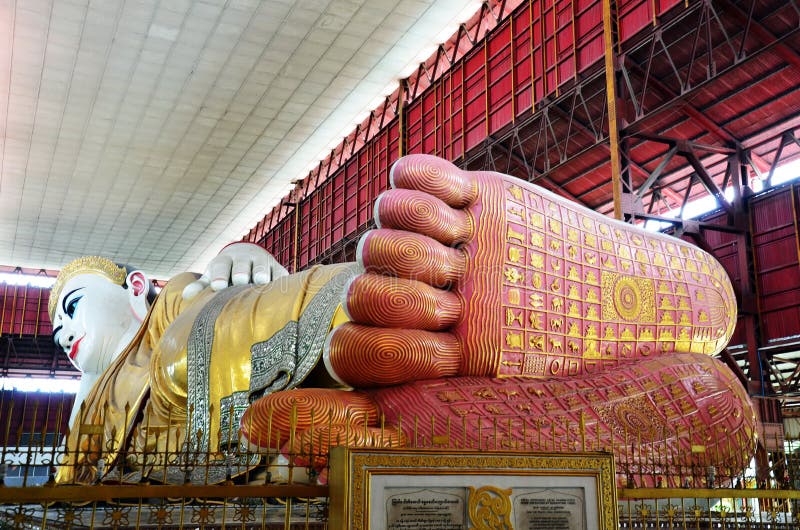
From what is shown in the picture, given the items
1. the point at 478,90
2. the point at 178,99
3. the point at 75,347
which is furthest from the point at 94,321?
the point at 178,99

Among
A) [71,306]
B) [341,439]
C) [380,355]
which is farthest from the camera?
[71,306]

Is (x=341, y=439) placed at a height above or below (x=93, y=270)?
below

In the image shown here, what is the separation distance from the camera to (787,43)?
920 cm

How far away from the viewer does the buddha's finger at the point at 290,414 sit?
3.91 m

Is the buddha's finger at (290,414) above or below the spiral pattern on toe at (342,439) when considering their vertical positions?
above

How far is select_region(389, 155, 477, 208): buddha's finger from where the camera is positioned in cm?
448

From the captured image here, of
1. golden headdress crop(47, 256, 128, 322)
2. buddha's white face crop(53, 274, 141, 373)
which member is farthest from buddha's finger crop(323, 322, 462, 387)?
golden headdress crop(47, 256, 128, 322)

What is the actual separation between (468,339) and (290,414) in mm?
1134

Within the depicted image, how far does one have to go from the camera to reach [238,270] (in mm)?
6004

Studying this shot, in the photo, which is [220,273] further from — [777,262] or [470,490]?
[777,262]

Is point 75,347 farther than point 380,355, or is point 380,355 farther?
point 75,347

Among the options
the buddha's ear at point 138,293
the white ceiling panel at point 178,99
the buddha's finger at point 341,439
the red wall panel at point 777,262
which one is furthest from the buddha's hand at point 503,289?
the white ceiling panel at point 178,99

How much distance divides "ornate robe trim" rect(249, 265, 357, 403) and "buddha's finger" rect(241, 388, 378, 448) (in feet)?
2.38

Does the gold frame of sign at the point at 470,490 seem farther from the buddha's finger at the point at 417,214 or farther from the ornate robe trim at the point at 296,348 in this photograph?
the ornate robe trim at the point at 296,348
